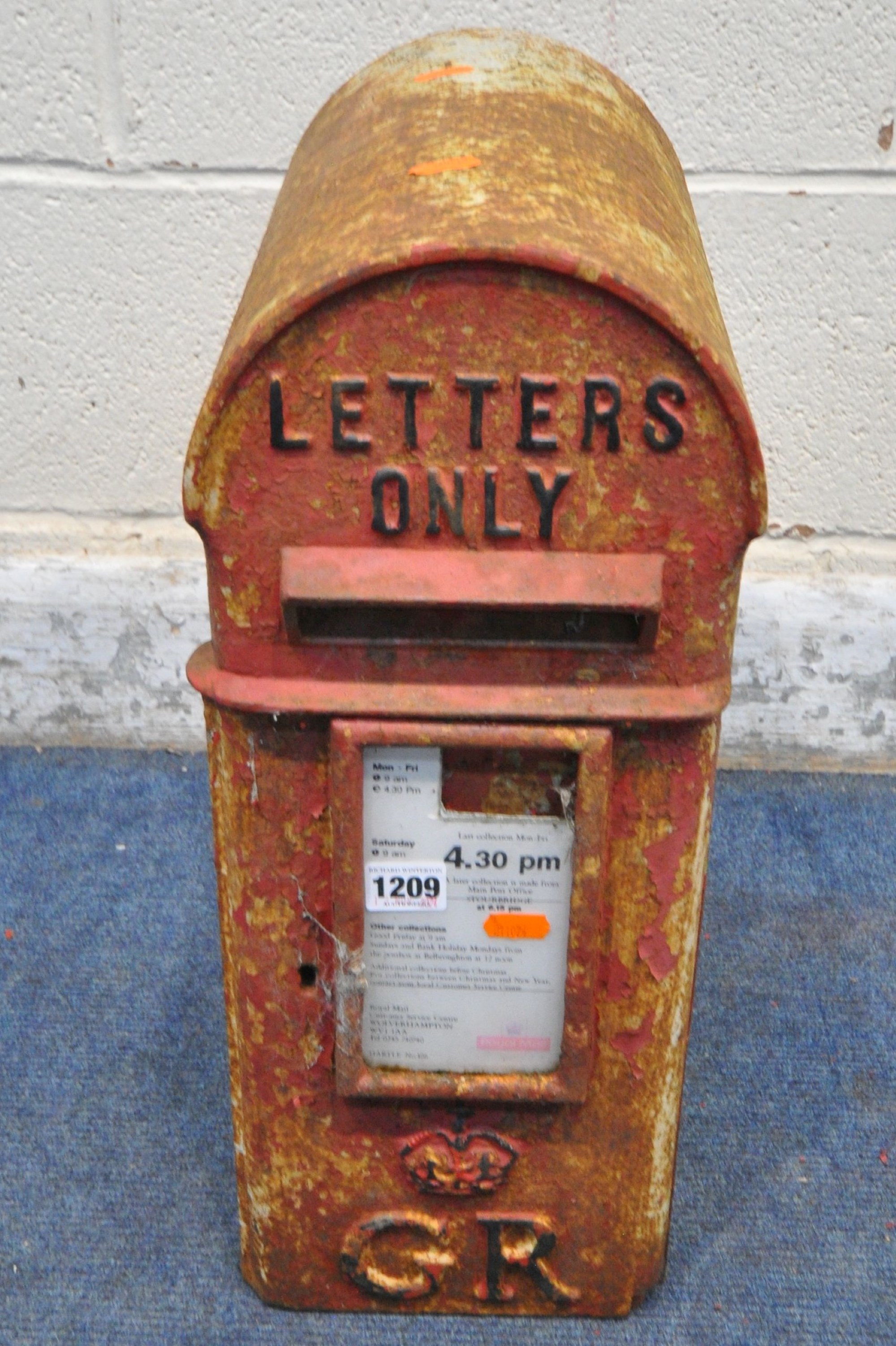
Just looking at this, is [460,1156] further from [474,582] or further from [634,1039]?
[474,582]

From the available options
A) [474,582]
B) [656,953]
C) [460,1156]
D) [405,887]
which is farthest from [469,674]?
[460,1156]

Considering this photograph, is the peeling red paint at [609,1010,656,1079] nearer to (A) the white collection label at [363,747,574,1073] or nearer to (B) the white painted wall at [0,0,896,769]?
(A) the white collection label at [363,747,574,1073]

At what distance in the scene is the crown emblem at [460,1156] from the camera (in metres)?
1.18

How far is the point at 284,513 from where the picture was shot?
950mm

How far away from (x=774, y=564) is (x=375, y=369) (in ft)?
4.75

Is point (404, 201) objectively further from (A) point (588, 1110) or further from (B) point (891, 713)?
(B) point (891, 713)

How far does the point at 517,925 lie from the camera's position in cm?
110

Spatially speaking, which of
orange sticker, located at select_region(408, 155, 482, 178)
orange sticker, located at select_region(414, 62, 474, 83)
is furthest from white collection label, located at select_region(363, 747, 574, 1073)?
orange sticker, located at select_region(414, 62, 474, 83)

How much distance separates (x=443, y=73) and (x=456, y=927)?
86 cm

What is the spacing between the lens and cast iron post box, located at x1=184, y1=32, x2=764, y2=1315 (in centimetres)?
91

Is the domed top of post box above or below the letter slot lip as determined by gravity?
above

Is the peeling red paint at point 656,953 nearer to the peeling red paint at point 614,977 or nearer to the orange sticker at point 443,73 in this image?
the peeling red paint at point 614,977

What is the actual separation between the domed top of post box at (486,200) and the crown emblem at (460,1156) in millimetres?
698

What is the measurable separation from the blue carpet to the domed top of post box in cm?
95
